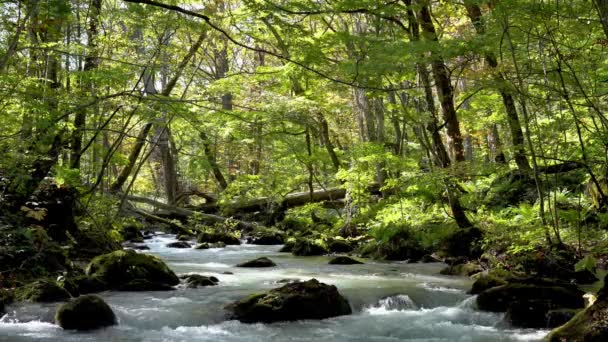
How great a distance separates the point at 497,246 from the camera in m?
9.88

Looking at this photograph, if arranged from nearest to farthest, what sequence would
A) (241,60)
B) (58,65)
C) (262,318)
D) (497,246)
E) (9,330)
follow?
(9,330)
(262,318)
(497,246)
(58,65)
(241,60)

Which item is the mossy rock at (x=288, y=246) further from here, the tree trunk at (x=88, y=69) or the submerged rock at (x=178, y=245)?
the tree trunk at (x=88, y=69)

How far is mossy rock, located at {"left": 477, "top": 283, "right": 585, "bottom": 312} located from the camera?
22.0 ft

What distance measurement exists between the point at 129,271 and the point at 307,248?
589 cm

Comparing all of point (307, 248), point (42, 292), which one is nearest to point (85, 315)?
point (42, 292)

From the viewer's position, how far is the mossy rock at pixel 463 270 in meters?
9.61

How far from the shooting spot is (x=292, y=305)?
706 centimetres

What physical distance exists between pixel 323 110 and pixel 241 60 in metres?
14.8

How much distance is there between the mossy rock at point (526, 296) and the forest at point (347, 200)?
0.10ft

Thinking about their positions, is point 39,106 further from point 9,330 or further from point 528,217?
point 528,217

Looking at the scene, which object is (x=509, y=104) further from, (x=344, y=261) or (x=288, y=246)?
(x=288, y=246)

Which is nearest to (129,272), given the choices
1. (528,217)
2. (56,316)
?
(56,316)

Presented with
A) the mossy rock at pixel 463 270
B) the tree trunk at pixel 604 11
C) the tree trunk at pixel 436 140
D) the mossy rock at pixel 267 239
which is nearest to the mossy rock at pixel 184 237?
the mossy rock at pixel 267 239

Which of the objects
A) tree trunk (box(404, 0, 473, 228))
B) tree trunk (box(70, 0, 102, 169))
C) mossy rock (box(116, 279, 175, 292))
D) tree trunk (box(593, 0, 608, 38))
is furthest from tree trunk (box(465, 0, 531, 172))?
tree trunk (box(70, 0, 102, 169))
